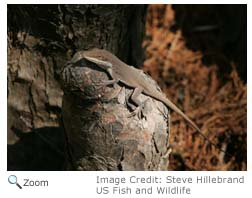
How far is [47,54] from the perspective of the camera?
3881 mm

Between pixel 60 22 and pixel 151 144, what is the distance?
40.5 inches

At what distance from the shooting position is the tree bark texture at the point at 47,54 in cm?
373

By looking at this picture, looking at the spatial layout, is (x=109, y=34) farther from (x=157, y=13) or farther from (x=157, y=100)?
(x=157, y=13)

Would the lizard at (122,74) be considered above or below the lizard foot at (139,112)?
above

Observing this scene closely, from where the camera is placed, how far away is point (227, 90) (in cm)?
528

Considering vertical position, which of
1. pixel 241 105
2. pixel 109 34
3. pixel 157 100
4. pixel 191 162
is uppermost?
pixel 109 34
